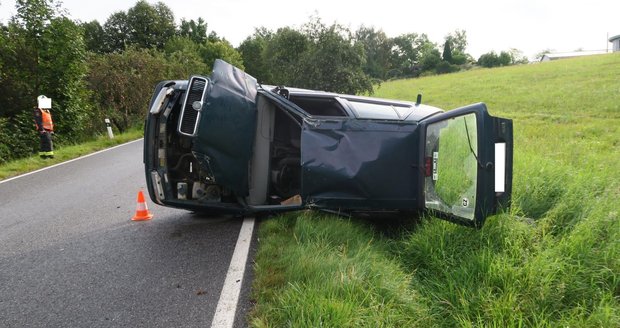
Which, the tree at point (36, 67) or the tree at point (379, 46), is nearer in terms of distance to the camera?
the tree at point (36, 67)

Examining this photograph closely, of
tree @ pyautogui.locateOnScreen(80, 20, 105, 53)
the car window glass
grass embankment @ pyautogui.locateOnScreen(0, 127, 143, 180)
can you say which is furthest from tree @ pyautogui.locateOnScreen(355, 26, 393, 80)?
the car window glass

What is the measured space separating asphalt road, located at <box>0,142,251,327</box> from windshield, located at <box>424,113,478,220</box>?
5.92ft

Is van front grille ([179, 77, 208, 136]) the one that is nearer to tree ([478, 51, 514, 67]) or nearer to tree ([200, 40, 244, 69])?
tree ([200, 40, 244, 69])

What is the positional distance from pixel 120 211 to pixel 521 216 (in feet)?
16.2

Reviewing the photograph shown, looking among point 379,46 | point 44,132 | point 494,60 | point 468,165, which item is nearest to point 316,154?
point 468,165

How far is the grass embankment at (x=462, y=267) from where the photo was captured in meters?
2.53

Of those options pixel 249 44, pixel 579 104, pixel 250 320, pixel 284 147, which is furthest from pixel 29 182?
pixel 249 44

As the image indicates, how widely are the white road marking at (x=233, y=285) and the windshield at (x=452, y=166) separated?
69.4 inches

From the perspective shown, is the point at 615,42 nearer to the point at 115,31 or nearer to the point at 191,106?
the point at 115,31

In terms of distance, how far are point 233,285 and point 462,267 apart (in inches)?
68.7

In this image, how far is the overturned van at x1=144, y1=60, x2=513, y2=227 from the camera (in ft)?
10.5

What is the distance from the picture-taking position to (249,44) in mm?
58969

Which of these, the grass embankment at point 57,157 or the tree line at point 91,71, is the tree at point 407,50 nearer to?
the tree line at point 91,71

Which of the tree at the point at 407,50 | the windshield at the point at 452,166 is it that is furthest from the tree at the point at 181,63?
the tree at the point at 407,50
